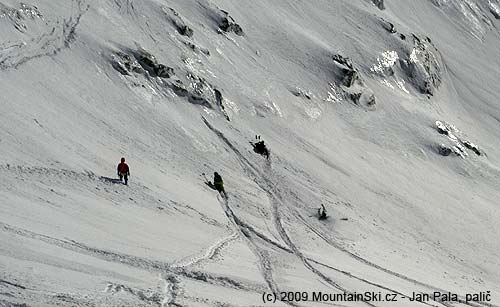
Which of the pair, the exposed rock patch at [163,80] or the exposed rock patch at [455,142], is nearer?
the exposed rock patch at [163,80]

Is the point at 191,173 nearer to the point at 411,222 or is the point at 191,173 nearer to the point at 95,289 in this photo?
the point at 411,222

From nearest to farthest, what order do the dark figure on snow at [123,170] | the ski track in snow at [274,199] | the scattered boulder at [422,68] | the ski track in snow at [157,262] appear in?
the ski track in snow at [157,262]
the ski track in snow at [274,199]
the dark figure on snow at [123,170]
the scattered boulder at [422,68]

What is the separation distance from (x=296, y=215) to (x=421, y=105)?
25.8 meters

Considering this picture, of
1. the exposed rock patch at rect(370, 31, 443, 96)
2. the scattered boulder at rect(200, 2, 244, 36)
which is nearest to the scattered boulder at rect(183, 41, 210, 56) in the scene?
the scattered boulder at rect(200, 2, 244, 36)

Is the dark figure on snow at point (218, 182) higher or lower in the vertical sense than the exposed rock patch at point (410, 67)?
lower

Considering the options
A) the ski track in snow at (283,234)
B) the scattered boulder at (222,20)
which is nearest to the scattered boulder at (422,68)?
the scattered boulder at (222,20)

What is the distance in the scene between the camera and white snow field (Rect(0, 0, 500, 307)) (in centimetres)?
2073

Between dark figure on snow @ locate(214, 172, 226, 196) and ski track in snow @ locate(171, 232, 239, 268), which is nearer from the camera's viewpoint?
ski track in snow @ locate(171, 232, 239, 268)

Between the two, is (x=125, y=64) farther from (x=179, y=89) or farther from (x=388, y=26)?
(x=388, y=26)

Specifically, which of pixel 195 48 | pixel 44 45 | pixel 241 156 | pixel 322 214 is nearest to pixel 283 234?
pixel 322 214

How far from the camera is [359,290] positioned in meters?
23.4

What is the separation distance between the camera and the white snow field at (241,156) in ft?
68.0

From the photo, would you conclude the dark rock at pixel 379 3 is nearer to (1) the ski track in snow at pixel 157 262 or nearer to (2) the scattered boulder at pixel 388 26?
(2) the scattered boulder at pixel 388 26

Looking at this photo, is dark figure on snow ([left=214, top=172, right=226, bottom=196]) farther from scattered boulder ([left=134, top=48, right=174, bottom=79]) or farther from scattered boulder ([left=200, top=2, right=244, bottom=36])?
scattered boulder ([left=200, top=2, right=244, bottom=36])
